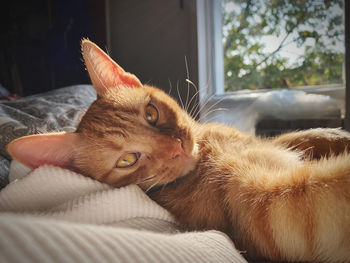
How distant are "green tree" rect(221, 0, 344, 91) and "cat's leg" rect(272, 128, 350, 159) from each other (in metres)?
1.44

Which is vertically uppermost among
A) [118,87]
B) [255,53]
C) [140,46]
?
[140,46]

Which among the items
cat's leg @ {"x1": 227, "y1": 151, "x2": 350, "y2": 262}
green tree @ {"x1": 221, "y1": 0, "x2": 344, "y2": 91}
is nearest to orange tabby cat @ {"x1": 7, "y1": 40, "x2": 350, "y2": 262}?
cat's leg @ {"x1": 227, "y1": 151, "x2": 350, "y2": 262}

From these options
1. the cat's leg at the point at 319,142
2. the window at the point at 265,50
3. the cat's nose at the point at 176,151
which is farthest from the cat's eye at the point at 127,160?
the window at the point at 265,50

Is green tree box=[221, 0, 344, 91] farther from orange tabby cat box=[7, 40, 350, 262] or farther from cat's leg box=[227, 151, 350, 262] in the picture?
cat's leg box=[227, 151, 350, 262]

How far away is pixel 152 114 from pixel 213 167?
0.94ft

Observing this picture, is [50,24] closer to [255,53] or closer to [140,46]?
[140,46]

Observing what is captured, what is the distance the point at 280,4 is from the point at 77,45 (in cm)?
220

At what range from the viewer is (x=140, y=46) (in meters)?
2.96

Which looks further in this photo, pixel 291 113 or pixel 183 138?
pixel 291 113

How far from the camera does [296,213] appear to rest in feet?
1.71

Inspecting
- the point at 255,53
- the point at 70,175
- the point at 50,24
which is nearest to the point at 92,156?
the point at 70,175

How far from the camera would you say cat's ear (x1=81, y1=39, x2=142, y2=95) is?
838mm

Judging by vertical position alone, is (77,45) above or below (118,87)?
above

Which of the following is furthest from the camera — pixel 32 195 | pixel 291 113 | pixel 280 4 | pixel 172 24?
pixel 172 24
